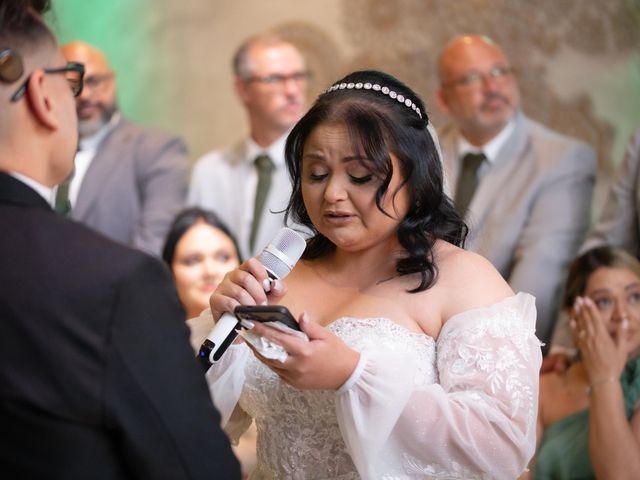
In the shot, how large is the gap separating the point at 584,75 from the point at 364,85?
3.37 metres

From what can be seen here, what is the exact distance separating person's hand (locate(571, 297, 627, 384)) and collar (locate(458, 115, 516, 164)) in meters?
1.11

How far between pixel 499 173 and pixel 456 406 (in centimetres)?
233

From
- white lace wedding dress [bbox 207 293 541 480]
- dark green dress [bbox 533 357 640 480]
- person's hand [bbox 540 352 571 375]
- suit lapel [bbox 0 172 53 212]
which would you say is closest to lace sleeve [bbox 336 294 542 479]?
white lace wedding dress [bbox 207 293 541 480]

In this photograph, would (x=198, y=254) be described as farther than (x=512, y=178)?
No

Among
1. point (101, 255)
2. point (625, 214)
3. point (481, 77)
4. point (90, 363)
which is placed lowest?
point (90, 363)

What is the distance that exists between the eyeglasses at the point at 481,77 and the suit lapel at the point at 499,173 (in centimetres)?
21

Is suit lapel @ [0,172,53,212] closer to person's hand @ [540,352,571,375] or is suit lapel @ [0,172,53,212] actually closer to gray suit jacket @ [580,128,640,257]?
person's hand @ [540,352,571,375]

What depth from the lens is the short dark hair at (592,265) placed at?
3322mm

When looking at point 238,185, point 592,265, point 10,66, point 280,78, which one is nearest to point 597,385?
point 592,265

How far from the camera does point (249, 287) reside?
6.08 ft

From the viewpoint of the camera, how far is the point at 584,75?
5160mm

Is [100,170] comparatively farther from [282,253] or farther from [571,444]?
[282,253]

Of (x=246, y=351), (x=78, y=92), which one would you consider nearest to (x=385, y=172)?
(x=246, y=351)

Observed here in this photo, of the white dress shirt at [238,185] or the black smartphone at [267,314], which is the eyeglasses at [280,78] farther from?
the black smartphone at [267,314]
